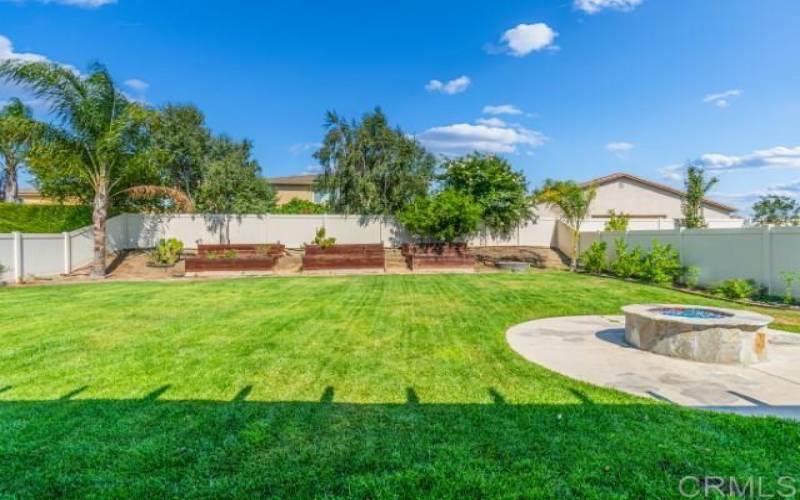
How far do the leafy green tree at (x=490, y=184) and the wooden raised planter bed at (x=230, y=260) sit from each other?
30.0 feet

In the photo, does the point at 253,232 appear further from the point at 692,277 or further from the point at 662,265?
the point at 692,277

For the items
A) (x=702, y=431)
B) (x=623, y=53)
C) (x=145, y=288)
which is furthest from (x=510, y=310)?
(x=623, y=53)

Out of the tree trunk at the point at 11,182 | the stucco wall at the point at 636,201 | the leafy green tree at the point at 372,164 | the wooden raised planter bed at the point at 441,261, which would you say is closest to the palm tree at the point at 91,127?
the leafy green tree at the point at 372,164

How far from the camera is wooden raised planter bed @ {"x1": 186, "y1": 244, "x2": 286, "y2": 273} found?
14688mm

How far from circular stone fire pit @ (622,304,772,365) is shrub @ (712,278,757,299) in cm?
507

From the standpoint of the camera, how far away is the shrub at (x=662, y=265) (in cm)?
1182

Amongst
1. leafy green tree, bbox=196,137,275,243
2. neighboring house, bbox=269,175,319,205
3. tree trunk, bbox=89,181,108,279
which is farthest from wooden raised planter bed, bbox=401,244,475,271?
neighboring house, bbox=269,175,319,205

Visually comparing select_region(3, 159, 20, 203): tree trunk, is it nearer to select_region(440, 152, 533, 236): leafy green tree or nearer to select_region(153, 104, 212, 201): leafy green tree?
select_region(153, 104, 212, 201): leafy green tree

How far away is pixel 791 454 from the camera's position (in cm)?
266

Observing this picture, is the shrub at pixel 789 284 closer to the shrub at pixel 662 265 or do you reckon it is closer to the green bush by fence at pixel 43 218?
the shrub at pixel 662 265

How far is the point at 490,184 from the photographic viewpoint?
19172 millimetres

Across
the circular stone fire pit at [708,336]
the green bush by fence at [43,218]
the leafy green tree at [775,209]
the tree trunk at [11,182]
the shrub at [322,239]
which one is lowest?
the circular stone fire pit at [708,336]

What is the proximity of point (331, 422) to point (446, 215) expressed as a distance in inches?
573

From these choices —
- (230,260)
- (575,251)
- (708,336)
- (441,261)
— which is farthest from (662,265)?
(230,260)
